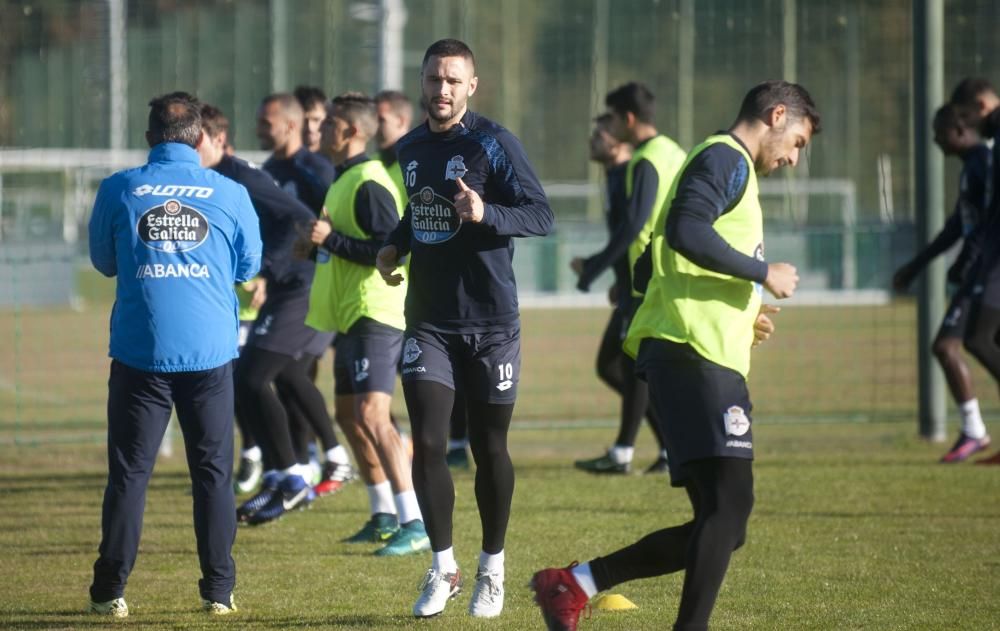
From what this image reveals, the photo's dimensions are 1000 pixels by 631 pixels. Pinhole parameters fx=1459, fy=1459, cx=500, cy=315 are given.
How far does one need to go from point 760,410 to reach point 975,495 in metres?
5.25

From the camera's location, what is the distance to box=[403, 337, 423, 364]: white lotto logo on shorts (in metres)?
6.04

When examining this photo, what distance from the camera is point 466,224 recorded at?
6023 millimetres

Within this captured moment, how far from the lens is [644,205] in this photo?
989 centimetres

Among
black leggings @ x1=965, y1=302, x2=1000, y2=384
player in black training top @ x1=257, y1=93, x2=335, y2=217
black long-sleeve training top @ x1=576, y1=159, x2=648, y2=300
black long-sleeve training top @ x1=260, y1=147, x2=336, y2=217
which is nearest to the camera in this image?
player in black training top @ x1=257, y1=93, x2=335, y2=217

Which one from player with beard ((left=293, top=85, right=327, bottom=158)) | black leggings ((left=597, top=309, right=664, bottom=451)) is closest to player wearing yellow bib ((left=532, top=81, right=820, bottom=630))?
black leggings ((left=597, top=309, right=664, bottom=451))

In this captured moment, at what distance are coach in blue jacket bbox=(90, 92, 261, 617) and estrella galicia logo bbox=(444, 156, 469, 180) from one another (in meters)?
0.89

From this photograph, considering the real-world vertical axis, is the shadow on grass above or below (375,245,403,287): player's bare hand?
below

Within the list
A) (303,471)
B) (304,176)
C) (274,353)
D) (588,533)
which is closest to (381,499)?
(303,471)

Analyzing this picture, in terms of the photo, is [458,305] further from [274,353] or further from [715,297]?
[274,353]

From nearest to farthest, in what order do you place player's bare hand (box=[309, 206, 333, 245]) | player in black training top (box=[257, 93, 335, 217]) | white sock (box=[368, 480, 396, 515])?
1. player's bare hand (box=[309, 206, 333, 245])
2. white sock (box=[368, 480, 396, 515])
3. player in black training top (box=[257, 93, 335, 217])

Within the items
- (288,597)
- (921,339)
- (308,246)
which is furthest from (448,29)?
(288,597)

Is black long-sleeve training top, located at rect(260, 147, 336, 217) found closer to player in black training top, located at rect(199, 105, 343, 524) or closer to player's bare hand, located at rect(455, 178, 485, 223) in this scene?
player in black training top, located at rect(199, 105, 343, 524)

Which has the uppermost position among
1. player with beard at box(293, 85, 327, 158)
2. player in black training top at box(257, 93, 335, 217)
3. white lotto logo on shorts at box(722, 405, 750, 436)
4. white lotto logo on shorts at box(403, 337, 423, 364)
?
player with beard at box(293, 85, 327, 158)

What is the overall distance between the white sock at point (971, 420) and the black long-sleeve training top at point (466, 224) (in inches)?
224
